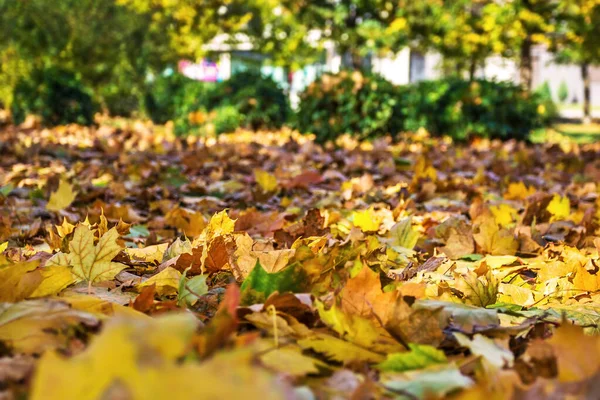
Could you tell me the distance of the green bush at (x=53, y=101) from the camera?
10414 mm

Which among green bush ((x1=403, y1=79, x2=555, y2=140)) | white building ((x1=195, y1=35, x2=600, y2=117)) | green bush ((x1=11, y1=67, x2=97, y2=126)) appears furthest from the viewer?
white building ((x1=195, y1=35, x2=600, y2=117))

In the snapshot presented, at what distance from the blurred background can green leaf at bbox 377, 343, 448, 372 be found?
738 centimetres

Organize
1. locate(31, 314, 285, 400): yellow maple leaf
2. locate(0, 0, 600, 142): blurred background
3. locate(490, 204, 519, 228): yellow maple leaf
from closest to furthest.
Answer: locate(31, 314, 285, 400): yellow maple leaf, locate(490, 204, 519, 228): yellow maple leaf, locate(0, 0, 600, 142): blurred background

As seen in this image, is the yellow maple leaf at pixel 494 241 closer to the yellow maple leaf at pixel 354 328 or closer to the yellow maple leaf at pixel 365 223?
the yellow maple leaf at pixel 365 223

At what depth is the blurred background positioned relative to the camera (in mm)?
9297

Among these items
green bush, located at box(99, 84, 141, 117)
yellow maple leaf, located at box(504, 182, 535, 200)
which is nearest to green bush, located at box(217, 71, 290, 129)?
green bush, located at box(99, 84, 141, 117)

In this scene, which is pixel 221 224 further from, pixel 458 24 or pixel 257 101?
pixel 458 24

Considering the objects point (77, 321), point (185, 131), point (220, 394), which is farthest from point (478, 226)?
point (185, 131)

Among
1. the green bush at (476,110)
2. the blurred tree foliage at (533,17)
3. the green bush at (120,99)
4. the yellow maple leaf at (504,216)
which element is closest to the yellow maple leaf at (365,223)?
the yellow maple leaf at (504,216)

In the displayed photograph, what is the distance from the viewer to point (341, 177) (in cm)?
457

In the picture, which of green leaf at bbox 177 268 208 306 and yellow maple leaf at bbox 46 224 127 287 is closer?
green leaf at bbox 177 268 208 306

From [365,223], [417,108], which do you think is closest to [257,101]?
[417,108]

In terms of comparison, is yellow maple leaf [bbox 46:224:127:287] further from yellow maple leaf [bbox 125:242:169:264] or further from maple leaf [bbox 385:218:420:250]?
maple leaf [bbox 385:218:420:250]

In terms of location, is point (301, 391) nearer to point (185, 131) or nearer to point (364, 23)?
point (185, 131)
